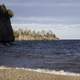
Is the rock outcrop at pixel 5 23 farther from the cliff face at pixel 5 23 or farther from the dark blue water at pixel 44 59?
the dark blue water at pixel 44 59

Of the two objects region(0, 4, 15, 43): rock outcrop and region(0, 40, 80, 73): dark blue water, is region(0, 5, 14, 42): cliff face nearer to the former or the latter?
region(0, 4, 15, 43): rock outcrop

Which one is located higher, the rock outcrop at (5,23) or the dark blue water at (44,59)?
the dark blue water at (44,59)

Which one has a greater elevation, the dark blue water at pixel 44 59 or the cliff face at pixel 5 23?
the dark blue water at pixel 44 59

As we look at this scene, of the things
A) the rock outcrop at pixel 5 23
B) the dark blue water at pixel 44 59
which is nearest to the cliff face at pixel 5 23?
the rock outcrop at pixel 5 23

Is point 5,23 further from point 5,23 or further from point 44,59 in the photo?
point 44,59

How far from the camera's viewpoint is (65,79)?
13672mm

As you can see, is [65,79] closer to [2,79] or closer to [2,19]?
[2,79]

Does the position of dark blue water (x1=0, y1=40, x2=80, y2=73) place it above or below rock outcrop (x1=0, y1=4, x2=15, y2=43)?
above

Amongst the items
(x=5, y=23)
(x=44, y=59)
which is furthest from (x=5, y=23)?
(x=44, y=59)

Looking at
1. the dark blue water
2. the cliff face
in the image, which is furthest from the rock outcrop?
the dark blue water

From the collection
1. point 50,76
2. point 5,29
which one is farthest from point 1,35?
point 50,76

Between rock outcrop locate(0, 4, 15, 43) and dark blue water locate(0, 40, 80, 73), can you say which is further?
rock outcrop locate(0, 4, 15, 43)

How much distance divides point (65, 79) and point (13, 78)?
183 cm

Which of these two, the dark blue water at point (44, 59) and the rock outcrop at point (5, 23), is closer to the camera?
the dark blue water at point (44, 59)
